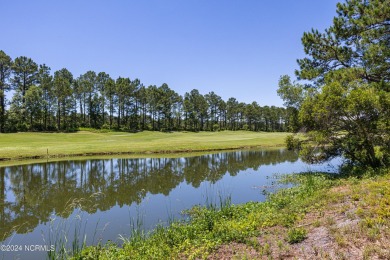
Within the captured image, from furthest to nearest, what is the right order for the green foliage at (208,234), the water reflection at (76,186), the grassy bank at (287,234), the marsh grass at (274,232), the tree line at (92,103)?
the tree line at (92,103)
the water reflection at (76,186)
the green foliage at (208,234)
the marsh grass at (274,232)
the grassy bank at (287,234)

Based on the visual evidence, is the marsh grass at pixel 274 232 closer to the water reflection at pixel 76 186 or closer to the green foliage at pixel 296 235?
the green foliage at pixel 296 235

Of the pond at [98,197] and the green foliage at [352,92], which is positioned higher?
the green foliage at [352,92]

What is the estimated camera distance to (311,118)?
17062mm

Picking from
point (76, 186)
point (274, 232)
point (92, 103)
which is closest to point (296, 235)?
point (274, 232)

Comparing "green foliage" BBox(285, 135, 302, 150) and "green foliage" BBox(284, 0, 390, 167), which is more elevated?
"green foliage" BBox(284, 0, 390, 167)

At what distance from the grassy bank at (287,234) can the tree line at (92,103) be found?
6766cm

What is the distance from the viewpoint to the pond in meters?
9.53

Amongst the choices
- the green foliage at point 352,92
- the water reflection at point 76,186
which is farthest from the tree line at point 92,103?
the green foliage at point 352,92

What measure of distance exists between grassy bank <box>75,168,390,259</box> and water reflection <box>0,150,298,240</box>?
358 centimetres

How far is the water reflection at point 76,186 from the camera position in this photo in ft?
39.5

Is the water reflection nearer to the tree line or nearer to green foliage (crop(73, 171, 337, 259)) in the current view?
green foliage (crop(73, 171, 337, 259))

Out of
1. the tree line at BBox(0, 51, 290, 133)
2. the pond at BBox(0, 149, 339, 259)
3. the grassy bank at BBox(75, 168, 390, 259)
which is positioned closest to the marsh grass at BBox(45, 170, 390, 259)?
the grassy bank at BBox(75, 168, 390, 259)

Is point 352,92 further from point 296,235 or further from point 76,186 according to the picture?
point 76,186

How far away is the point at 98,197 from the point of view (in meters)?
14.7
